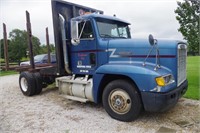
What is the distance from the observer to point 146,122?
15.3ft

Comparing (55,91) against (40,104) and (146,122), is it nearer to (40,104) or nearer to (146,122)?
(40,104)

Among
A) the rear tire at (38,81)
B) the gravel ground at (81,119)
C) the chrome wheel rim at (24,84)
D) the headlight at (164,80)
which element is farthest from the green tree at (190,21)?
the chrome wheel rim at (24,84)

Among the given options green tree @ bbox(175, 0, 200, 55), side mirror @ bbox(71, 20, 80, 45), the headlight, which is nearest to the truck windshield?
side mirror @ bbox(71, 20, 80, 45)

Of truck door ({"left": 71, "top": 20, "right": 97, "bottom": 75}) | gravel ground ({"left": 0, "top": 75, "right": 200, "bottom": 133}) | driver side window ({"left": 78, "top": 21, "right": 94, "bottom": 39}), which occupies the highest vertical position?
driver side window ({"left": 78, "top": 21, "right": 94, "bottom": 39})

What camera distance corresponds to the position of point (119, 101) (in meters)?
4.76

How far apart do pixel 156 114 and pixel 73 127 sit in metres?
2.16

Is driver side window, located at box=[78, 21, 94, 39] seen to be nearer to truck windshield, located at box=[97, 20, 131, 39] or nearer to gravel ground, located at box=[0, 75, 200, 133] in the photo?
truck windshield, located at box=[97, 20, 131, 39]

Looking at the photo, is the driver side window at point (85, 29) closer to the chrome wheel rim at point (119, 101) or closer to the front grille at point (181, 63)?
the chrome wheel rim at point (119, 101)

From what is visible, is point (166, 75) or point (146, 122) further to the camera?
point (146, 122)

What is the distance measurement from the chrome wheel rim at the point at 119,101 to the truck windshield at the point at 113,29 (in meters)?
1.65

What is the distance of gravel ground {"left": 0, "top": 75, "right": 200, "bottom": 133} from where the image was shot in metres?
4.34

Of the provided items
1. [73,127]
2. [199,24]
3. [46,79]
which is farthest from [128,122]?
[199,24]

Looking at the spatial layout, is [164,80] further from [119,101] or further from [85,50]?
[85,50]

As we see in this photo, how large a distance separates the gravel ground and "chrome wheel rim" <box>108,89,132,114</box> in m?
0.29
